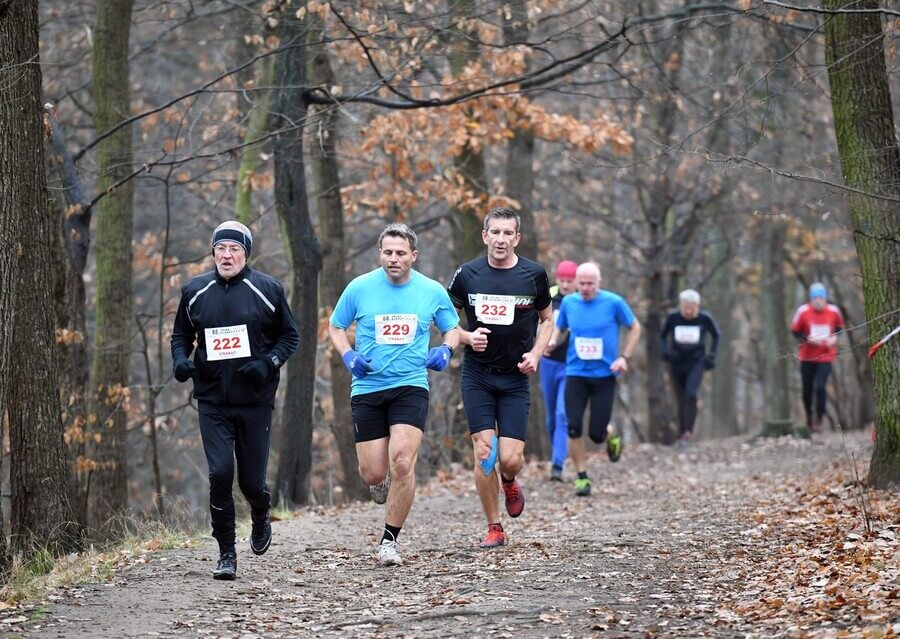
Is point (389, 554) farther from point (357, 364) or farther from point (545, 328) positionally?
point (545, 328)

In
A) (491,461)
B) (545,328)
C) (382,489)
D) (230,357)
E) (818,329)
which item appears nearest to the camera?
(230,357)

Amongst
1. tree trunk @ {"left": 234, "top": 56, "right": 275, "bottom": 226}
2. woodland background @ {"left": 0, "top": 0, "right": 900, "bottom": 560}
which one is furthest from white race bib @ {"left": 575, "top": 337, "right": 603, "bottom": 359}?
tree trunk @ {"left": 234, "top": 56, "right": 275, "bottom": 226}

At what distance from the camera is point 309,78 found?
14844 mm

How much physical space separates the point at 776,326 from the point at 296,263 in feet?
37.1

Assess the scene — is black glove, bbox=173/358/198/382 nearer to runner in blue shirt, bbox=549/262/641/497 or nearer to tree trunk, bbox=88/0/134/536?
tree trunk, bbox=88/0/134/536

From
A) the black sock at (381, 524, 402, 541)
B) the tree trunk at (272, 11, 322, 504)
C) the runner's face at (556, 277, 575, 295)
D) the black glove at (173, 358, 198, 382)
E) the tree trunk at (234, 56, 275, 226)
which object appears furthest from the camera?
the runner's face at (556, 277, 575, 295)

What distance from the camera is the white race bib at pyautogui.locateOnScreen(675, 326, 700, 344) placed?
19.3 m

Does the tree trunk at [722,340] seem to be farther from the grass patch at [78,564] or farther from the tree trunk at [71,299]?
the grass patch at [78,564]

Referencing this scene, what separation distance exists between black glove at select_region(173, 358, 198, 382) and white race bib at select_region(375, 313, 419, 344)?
1.33m

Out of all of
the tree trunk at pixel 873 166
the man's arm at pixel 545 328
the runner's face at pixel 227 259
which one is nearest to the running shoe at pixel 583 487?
the tree trunk at pixel 873 166

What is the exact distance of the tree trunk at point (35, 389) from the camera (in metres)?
8.47

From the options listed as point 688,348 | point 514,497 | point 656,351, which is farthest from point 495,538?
point 656,351

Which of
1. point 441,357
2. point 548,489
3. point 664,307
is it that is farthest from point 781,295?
point 441,357

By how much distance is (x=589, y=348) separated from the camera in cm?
1327
